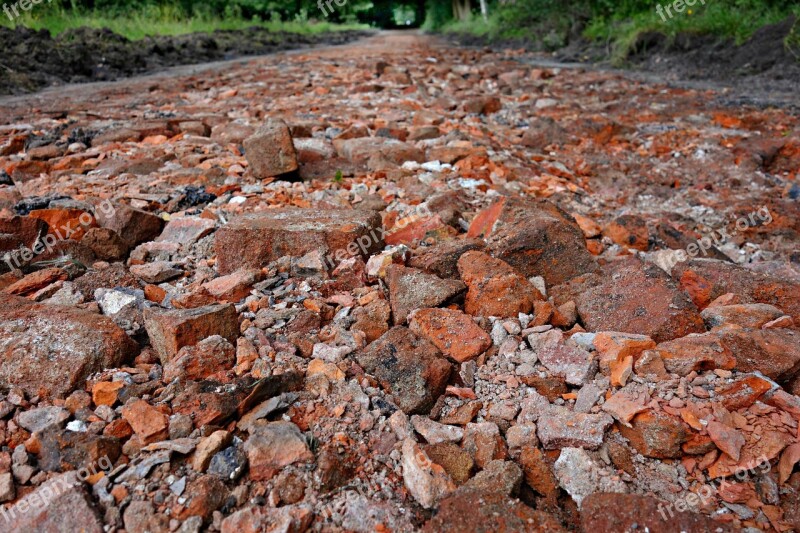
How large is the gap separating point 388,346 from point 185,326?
0.69 meters

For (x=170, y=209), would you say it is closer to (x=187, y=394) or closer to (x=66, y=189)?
(x=66, y=189)

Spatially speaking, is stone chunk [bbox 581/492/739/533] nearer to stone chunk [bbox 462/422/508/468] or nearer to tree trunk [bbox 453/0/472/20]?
stone chunk [bbox 462/422/508/468]

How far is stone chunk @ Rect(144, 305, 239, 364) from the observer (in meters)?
1.82

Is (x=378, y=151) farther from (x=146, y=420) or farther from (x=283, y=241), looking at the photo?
(x=146, y=420)

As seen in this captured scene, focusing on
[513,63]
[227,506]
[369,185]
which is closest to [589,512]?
[227,506]

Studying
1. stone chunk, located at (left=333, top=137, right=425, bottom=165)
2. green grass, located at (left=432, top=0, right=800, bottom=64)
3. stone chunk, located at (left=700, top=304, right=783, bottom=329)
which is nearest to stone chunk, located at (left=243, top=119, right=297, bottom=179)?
stone chunk, located at (left=333, top=137, right=425, bottom=165)

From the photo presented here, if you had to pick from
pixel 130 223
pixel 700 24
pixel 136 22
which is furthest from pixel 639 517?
pixel 136 22

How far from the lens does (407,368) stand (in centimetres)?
180

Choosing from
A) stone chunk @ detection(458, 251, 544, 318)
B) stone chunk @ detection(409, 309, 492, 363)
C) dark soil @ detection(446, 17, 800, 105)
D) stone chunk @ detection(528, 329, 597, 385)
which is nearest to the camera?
stone chunk @ detection(528, 329, 597, 385)

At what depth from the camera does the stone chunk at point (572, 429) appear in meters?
1.57

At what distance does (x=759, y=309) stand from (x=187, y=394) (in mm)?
2071

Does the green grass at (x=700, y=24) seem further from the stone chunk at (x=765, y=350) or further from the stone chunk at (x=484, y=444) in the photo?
the stone chunk at (x=484, y=444)

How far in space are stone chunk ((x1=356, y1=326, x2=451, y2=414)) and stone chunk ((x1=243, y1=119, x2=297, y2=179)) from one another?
6.57 ft

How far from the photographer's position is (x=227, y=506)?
1358 millimetres
